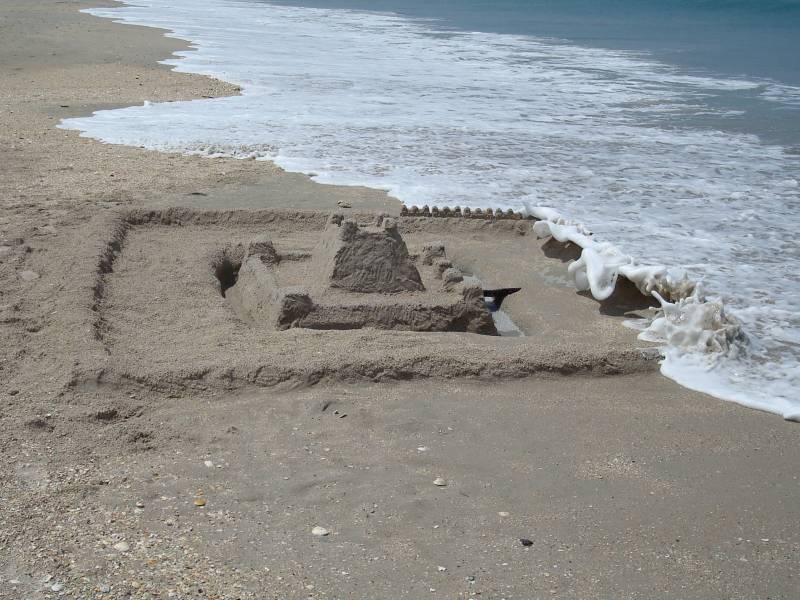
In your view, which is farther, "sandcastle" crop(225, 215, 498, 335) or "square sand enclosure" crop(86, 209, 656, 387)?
"sandcastle" crop(225, 215, 498, 335)

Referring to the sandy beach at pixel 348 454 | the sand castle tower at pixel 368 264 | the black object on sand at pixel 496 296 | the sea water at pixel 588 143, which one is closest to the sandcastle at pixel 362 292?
the sand castle tower at pixel 368 264

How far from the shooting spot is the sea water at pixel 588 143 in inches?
215

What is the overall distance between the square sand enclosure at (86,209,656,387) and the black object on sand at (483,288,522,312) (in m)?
0.10

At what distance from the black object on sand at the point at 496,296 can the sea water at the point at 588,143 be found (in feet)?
1.82

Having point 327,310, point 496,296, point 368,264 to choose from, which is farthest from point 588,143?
point 327,310

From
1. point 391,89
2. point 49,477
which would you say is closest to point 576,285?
point 49,477

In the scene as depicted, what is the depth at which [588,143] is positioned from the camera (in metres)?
10.7

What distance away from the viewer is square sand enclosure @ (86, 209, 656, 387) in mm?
4242

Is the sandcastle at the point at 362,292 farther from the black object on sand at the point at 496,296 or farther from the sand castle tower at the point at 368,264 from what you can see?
the black object on sand at the point at 496,296

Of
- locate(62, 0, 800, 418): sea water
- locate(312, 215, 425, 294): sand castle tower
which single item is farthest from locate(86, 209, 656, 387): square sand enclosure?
locate(62, 0, 800, 418): sea water

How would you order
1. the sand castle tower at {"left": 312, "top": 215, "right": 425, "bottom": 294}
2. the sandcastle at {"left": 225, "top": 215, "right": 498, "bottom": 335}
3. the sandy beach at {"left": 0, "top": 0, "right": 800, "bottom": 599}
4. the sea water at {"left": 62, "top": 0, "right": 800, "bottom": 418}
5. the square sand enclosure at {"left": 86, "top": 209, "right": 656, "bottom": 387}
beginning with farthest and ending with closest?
the sea water at {"left": 62, "top": 0, "right": 800, "bottom": 418} → the sand castle tower at {"left": 312, "top": 215, "right": 425, "bottom": 294} → the sandcastle at {"left": 225, "top": 215, "right": 498, "bottom": 335} → the square sand enclosure at {"left": 86, "top": 209, "right": 656, "bottom": 387} → the sandy beach at {"left": 0, "top": 0, "right": 800, "bottom": 599}

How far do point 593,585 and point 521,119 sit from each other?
10033mm

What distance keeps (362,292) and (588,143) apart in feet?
21.2

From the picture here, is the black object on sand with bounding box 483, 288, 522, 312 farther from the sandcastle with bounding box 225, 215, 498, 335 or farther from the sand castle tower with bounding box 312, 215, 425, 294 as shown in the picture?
the sand castle tower with bounding box 312, 215, 425, 294
